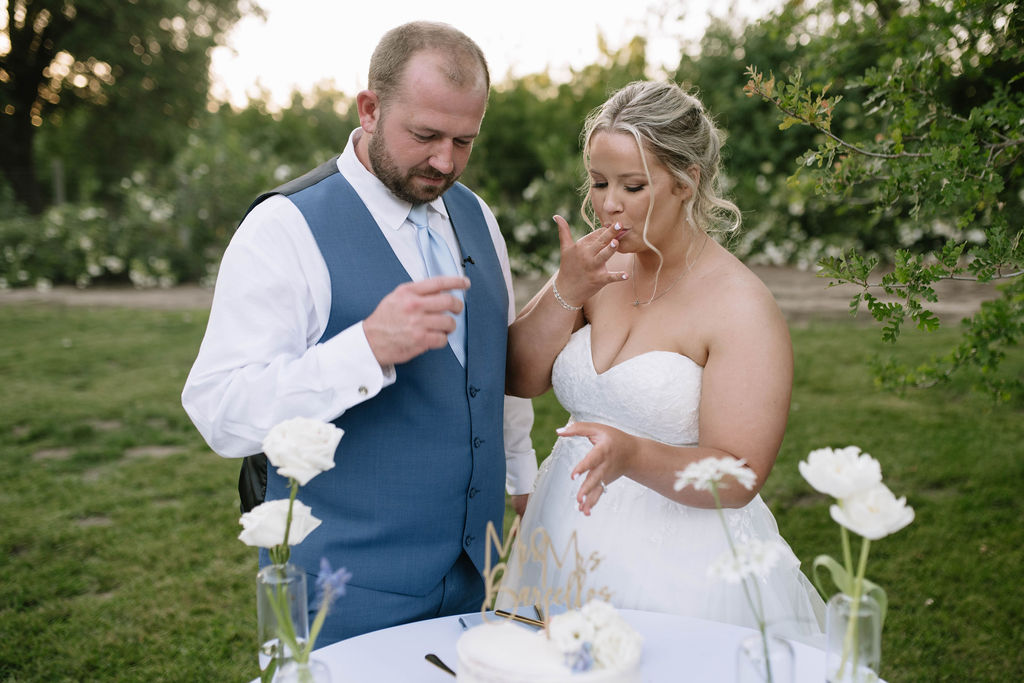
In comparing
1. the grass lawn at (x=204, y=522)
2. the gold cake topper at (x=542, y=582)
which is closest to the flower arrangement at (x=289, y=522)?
the gold cake topper at (x=542, y=582)

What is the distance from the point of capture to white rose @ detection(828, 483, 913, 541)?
105cm

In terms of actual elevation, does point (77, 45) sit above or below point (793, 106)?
above

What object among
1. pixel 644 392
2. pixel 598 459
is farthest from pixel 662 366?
pixel 598 459

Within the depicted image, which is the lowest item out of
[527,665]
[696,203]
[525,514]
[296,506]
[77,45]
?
[525,514]

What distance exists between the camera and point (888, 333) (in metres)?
→ 2.20

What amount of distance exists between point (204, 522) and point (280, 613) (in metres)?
3.71

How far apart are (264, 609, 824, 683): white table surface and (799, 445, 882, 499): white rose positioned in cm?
57

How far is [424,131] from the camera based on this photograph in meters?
1.96

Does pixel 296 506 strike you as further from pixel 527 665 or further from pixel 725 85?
pixel 725 85

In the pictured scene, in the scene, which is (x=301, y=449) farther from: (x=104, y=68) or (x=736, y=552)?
(x=104, y=68)

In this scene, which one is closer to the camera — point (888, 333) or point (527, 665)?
point (527, 665)

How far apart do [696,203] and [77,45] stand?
49.7 feet

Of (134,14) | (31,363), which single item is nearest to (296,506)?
(31,363)

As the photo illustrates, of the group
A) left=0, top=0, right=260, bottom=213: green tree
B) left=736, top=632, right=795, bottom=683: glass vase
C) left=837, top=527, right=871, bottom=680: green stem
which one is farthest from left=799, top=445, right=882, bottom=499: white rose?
left=0, top=0, right=260, bottom=213: green tree
